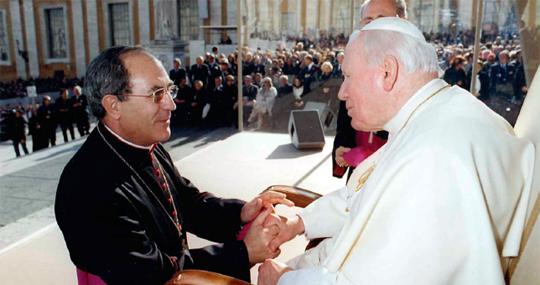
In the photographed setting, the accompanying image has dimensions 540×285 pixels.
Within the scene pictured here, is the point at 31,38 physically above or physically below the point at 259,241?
above

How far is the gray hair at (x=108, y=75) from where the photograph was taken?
149 cm

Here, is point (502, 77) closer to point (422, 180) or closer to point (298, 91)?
point (298, 91)

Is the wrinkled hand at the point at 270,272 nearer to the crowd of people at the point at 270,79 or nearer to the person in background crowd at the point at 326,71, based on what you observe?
the crowd of people at the point at 270,79

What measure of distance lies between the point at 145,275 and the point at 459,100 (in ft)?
3.36

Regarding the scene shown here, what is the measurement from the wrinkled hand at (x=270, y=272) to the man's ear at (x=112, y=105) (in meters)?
0.71

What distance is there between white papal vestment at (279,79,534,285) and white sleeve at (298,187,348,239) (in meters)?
0.54

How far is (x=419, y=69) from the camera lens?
1148 millimetres

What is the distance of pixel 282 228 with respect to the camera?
1.63 metres

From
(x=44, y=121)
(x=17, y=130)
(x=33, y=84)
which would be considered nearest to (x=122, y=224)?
(x=17, y=130)

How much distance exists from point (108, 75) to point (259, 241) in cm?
75

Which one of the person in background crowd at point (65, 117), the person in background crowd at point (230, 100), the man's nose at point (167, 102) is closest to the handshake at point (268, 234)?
the man's nose at point (167, 102)

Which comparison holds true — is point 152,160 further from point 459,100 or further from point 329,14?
point 329,14

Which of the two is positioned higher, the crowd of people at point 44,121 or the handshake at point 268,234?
the handshake at point 268,234

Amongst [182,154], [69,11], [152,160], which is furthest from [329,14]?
[152,160]
